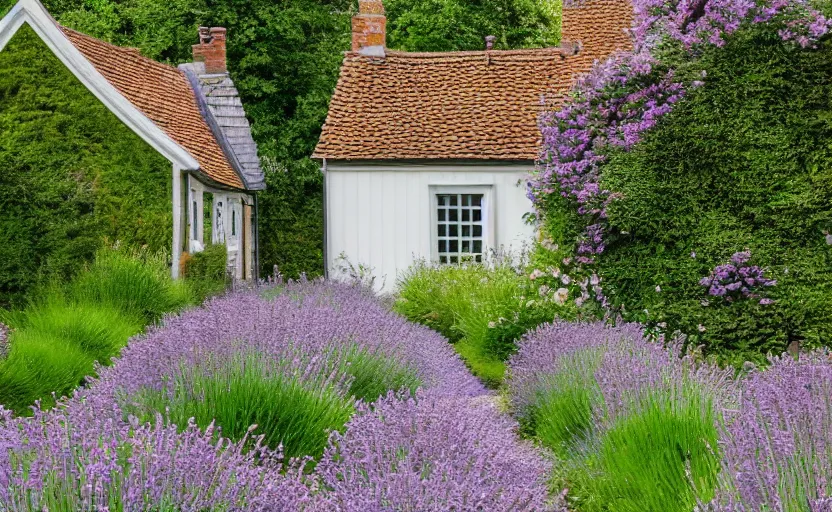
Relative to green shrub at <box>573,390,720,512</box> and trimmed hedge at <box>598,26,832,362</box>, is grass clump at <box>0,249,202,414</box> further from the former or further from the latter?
trimmed hedge at <box>598,26,832,362</box>

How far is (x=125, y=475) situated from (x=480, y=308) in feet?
29.7

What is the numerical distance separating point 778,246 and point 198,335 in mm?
5168

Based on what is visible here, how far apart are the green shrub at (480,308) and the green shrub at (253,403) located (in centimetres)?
507

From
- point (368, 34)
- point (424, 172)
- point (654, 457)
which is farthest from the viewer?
point (368, 34)

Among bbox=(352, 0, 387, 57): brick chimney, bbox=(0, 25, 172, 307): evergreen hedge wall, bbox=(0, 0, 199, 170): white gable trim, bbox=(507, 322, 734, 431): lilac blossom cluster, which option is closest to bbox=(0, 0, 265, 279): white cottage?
bbox=(0, 0, 199, 170): white gable trim

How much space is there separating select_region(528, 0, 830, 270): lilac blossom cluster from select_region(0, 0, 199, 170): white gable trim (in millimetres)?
6849

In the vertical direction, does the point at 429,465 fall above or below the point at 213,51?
below

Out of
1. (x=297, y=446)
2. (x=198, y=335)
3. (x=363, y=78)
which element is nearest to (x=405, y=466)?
(x=297, y=446)

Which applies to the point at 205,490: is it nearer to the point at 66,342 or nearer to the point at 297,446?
the point at 297,446

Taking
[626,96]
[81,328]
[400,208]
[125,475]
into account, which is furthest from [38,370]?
[400,208]

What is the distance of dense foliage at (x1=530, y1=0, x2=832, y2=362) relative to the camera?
8648mm

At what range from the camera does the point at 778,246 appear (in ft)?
28.5

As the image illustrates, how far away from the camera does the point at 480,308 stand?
1235 cm

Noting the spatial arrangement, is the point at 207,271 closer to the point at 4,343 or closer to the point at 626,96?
the point at 4,343
